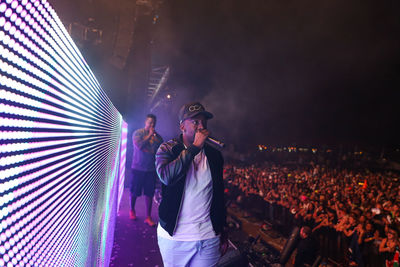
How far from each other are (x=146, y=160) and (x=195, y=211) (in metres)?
3.41

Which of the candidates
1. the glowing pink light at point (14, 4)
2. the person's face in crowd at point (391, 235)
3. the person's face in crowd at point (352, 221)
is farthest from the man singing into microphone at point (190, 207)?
the person's face in crowd at point (352, 221)

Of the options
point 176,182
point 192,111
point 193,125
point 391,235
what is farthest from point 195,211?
point 391,235

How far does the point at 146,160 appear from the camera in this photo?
18.0 ft

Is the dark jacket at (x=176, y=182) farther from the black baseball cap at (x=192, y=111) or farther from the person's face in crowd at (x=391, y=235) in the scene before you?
the person's face in crowd at (x=391, y=235)

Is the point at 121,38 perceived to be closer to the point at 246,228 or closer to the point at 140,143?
the point at 140,143

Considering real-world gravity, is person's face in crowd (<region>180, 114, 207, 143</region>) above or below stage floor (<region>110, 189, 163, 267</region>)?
above

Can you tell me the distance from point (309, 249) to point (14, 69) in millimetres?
6592

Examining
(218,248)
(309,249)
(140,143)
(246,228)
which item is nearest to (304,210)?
(246,228)

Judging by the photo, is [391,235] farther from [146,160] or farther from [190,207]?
[190,207]

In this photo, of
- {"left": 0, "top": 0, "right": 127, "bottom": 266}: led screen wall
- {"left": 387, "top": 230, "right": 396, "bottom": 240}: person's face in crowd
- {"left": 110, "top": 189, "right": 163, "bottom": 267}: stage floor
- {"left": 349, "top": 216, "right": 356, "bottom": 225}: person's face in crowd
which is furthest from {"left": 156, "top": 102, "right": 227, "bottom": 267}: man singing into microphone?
{"left": 349, "top": 216, "right": 356, "bottom": 225}: person's face in crowd

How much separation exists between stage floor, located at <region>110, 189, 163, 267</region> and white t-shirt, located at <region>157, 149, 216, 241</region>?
6.78 feet

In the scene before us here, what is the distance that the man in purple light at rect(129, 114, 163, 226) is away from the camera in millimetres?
5398

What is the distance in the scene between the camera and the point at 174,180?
2.26 metres

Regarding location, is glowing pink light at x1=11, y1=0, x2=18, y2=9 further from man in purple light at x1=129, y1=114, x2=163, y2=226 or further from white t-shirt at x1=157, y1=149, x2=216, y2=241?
man in purple light at x1=129, y1=114, x2=163, y2=226
